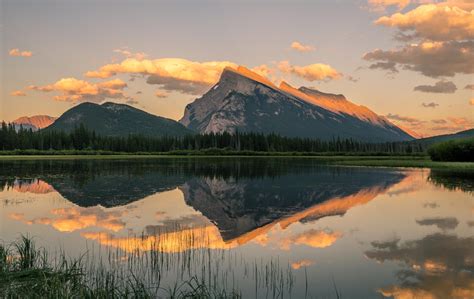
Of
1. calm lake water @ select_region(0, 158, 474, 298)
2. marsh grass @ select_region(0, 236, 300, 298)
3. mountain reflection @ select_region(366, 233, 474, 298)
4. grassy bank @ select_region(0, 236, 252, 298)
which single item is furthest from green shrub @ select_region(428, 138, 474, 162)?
grassy bank @ select_region(0, 236, 252, 298)

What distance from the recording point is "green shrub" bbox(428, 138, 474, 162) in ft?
397

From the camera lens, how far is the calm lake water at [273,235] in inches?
639

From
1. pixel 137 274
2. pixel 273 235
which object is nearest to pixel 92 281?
pixel 137 274

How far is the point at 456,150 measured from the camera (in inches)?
4892

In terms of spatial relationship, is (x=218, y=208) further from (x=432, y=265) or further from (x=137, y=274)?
(x=432, y=265)

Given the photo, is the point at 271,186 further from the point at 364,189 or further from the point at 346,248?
the point at 346,248

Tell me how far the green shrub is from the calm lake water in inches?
3363

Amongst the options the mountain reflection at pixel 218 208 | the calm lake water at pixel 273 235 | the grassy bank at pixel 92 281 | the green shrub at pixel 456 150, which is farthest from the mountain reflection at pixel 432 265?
the green shrub at pixel 456 150

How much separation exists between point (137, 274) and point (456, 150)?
423 ft

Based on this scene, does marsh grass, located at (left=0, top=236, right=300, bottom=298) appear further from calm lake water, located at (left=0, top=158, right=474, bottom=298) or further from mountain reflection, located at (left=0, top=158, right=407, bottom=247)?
mountain reflection, located at (left=0, top=158, right=407, bottom=247)

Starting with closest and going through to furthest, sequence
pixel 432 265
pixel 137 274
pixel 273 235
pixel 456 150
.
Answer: pixel 137 274 < pixel 432 265 < pixel 273 235 < pixel 456 150

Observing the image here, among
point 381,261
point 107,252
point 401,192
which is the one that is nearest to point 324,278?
point 381,261

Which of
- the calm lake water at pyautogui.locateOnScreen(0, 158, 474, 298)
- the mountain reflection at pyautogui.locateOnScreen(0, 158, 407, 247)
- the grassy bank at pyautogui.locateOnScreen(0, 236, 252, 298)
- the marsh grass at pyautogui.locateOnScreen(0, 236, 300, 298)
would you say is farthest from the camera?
the mountain reflection at pyautogui.locateOnScreen(0, 158, 407, 247)

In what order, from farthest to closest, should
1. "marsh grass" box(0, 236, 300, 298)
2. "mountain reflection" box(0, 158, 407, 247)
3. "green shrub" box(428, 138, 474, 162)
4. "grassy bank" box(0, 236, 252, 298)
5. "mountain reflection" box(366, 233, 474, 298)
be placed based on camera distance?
1. "green shrub" box(428, 138, 474, 162)
2. "mountain reflection" box(0, 158, 407, 247)
3. "mountain reflection" box(366, 233, 474, 298)
4. "marsh grass" box(0, 236, 300, 298)
5. "grassy bank" box(0, 236, 252, 298)
